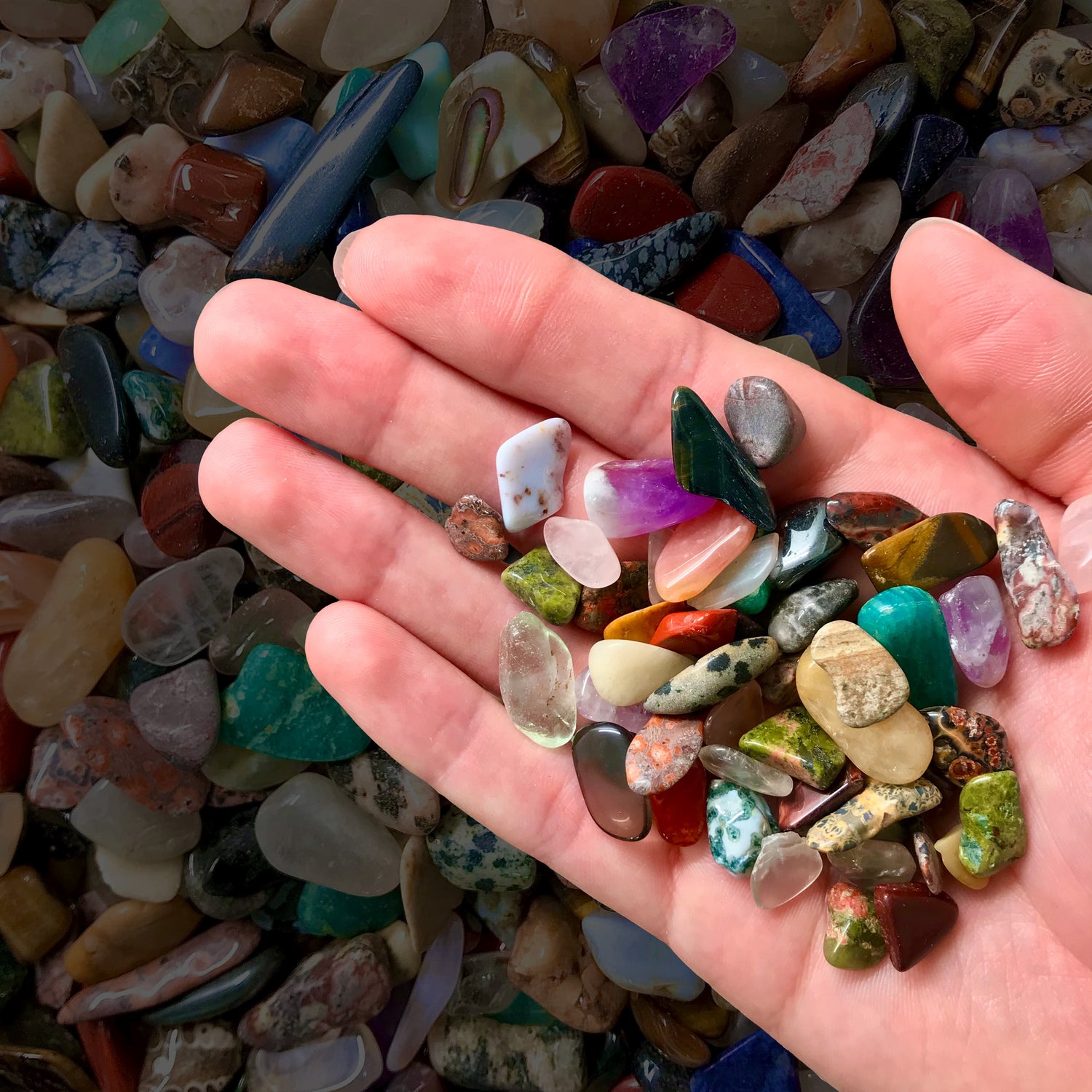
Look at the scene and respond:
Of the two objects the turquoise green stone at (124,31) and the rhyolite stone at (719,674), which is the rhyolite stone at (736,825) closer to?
the rhyolite stone at (719,674)

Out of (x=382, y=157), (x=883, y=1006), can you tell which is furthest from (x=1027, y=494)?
(x=382, y=157)

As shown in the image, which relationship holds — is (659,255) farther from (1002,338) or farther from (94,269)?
(94,269)

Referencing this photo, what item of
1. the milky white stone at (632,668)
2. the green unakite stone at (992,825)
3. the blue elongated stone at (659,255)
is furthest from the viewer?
the blue elongated stone at (659,255)

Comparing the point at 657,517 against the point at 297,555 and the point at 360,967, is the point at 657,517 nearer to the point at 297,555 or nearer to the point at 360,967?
the point at 297,555

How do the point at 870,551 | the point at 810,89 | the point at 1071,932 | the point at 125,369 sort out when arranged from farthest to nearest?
the point at 125,369 < the point at 810,89 < the point at 870,551 < the point at 1071,932

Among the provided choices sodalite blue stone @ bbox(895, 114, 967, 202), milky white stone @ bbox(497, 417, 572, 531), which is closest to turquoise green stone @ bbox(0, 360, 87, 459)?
milky white stone @ bbox(497, 417, 572, 531)

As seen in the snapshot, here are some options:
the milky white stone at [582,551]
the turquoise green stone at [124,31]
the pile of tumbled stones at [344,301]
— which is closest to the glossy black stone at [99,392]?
the pile of tumbled stones at [344,301]
